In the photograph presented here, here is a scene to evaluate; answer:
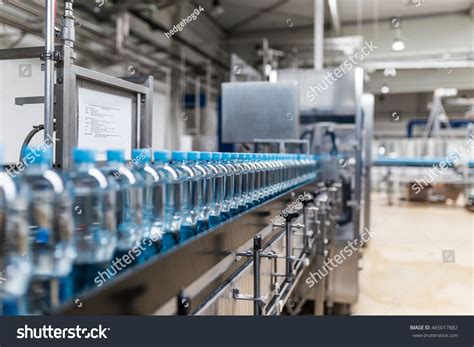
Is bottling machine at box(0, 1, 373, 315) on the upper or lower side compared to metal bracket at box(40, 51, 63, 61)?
lower

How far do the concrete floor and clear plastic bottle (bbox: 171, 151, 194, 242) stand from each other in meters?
2.41

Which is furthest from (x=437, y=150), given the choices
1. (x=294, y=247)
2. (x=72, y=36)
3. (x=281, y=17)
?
(x=72, y=36)

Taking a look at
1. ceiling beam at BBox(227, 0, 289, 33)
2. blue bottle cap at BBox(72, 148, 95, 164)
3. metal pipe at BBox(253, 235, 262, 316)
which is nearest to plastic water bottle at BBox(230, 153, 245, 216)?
metal pipe at BBox(253, 235, 262, 316)

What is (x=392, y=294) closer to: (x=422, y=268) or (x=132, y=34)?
(x=422, y=268)

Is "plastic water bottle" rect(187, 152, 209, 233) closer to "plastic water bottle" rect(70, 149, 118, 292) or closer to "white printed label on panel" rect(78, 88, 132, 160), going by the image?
"plastic water bottle" rect(70, 149, 118, 292)

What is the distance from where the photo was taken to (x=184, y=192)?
3.34ft

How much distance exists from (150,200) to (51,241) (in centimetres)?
27

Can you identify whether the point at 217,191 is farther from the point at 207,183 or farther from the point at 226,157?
the point at 226,157

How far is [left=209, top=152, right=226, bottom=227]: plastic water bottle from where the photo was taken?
1038 millimetres

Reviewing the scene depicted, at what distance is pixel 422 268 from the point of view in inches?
158

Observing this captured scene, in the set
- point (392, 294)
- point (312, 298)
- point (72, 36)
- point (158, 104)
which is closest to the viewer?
point (72, 36)

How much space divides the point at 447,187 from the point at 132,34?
266 inches

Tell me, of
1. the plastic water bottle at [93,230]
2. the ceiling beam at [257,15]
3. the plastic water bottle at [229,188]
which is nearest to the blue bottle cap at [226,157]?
the plastic water bottle at [229,188]

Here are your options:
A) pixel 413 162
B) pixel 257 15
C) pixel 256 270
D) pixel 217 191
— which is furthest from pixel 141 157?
pixel 257 15
